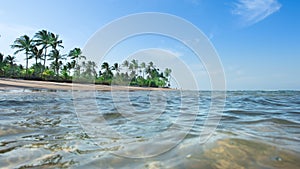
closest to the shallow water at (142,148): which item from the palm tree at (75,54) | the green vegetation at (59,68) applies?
the green vegetation at (59,68)

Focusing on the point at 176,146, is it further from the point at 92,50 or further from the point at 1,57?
the point at 1,57

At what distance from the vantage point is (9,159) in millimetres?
2031

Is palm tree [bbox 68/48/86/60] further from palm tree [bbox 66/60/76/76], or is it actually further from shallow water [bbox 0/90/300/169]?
shallow water [bbox 0/90/300/169]

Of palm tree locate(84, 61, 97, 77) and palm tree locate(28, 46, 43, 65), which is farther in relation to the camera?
palm tree locate(84, 61, 97, 77)

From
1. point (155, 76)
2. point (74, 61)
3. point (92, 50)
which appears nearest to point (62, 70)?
point (74, 61)

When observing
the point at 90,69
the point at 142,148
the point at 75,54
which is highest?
the point at 75,54

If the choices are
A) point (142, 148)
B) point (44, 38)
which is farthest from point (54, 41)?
point (142, 148)

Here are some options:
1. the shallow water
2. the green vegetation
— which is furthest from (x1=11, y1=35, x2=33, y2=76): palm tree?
the shallow water

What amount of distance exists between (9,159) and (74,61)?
65.9 meters

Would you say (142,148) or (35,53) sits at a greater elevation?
(35,53)

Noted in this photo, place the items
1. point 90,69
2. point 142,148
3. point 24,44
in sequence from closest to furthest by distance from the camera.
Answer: point 142,148 → point 24,44 → point 90,69

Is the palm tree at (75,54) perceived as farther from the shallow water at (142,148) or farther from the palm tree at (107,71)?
the shallow water at (142,148)

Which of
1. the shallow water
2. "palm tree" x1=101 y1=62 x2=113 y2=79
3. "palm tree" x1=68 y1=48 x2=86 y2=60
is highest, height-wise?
"palm tree" x1=68 y1=48 x2=86 y2=60

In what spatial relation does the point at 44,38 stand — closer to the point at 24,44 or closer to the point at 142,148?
the point at 24,44
